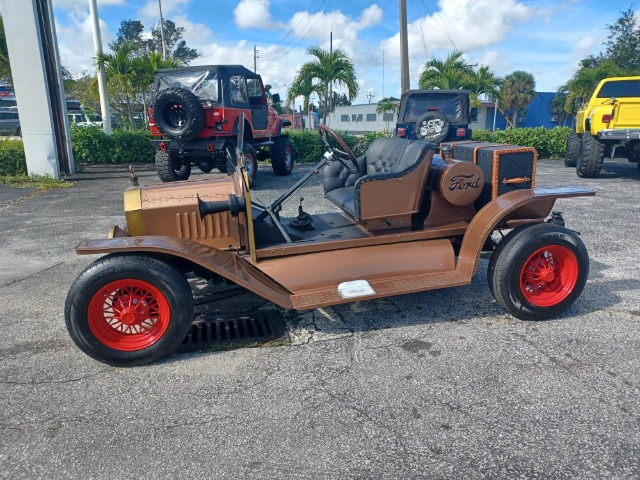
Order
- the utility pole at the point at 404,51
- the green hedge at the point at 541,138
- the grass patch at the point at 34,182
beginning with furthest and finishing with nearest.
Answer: the utility pole at the point at 404,51 → the green hedge at the point at 541,138 → the grass patch at the point at 34,182

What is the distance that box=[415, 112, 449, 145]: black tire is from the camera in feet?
33.8

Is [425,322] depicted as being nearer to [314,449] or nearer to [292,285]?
[292,285]

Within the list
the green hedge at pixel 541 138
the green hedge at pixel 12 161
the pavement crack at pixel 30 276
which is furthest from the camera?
the green hedge at pixel 541 138

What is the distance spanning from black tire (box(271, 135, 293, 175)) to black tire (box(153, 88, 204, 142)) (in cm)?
276

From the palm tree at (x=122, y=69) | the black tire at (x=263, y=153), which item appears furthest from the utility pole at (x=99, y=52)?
the black tire at (x=263, y=153)

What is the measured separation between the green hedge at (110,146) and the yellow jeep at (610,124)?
11158 millimetres

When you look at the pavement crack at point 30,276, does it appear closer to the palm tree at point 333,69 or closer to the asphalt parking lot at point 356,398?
the asphalt parking lot at point 356,398

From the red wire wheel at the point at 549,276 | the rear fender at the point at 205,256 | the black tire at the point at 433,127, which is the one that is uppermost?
the black tire at the point at 433,127

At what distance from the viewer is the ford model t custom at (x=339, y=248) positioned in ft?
9.66

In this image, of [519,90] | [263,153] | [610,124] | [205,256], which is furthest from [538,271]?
[519,90]

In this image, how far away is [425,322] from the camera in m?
3.57

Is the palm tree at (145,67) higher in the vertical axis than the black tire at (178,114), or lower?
higher

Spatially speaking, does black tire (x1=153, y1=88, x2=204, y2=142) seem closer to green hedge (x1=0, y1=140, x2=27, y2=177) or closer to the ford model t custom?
green hedge (x1=0, y1=140, x2=27, y2=177)

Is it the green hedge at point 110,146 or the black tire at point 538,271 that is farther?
the green hedge at point 110,146
